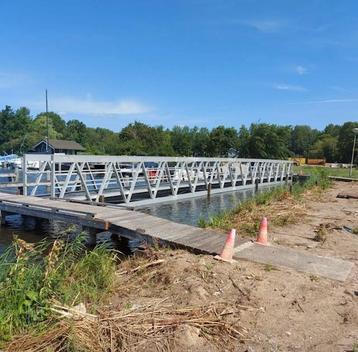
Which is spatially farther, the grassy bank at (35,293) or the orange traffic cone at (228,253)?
the orange traffic cone at (228,253)

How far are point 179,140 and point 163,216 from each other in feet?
271

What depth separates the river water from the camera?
16.4 meters

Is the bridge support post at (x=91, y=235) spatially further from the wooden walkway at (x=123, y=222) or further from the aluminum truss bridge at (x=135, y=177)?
the aluminum truss bridge at (x=135, y=177)

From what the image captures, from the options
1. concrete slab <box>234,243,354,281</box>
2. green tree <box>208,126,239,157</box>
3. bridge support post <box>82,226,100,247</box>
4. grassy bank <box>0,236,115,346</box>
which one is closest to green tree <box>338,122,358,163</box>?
green tree <box>208,126,239,157</box>

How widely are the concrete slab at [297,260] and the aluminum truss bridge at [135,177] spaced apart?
11997 millimetres

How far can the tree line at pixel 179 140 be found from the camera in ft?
290

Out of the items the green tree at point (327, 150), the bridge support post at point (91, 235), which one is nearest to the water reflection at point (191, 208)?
the bridge support post at point (91, 235)

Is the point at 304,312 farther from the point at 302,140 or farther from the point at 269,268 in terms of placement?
the point at 302,140

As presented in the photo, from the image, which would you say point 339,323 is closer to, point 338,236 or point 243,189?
point 338,236

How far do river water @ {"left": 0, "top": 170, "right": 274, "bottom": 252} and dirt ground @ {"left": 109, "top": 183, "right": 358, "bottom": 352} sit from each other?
4.16 m

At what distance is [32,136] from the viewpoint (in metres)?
115

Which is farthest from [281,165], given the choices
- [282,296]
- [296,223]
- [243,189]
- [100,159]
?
[282,296]

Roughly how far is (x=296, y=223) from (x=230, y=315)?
8436 millimetres

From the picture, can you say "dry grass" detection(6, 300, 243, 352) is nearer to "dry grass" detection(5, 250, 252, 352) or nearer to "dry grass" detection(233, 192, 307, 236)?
"dry grass" detection(5, 250, 252, 352)
